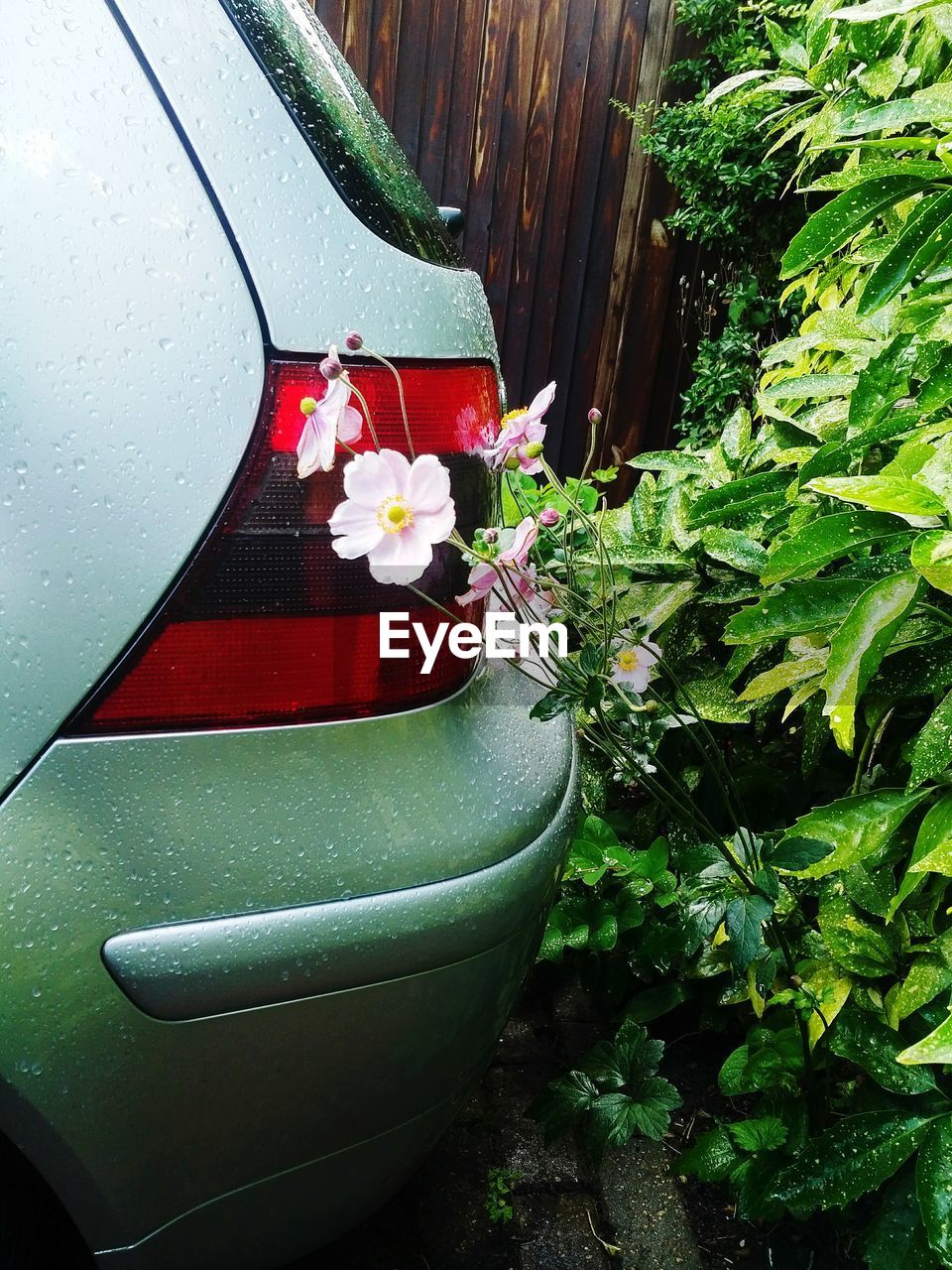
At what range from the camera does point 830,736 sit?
182 centimetres

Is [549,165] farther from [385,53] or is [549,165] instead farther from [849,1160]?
[849,1160]

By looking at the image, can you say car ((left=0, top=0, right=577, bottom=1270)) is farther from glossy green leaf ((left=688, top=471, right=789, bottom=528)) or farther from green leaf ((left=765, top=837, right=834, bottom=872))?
glossy green leaf ((left=688, top=471, right=789, bottom=528))

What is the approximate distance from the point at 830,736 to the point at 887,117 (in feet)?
3.37


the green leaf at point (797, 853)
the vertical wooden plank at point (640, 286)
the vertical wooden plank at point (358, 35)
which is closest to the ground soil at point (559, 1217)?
the green leaf at point (797, 853)

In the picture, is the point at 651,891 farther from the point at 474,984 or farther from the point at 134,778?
the point at 134,778

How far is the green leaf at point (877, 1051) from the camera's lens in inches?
51.8

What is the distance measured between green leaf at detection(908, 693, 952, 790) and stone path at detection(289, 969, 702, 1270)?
0.88 metres

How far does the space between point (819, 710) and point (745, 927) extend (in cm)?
50

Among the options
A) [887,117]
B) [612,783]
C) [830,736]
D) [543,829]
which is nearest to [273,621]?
[543,829]

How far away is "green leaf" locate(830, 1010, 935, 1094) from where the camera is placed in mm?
1315

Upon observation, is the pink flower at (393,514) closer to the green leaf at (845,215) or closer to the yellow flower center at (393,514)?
the yellow flower center at (393,514)

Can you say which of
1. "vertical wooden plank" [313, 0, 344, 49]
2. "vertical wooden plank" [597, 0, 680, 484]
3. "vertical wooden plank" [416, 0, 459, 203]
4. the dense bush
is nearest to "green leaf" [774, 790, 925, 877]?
the dense bush

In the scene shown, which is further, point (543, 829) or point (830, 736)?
point (830, 736)

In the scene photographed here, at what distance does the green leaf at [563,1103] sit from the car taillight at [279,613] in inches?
32.1
